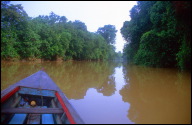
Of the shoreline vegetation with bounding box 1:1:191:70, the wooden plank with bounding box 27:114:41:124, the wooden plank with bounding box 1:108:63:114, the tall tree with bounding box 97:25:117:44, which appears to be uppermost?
the tall tree with bounding box 97:25:117:44

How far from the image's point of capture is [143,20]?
17.9 m

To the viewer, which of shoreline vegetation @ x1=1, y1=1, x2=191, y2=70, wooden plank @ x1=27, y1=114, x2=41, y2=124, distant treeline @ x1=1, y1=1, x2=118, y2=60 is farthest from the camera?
distant treeline @ x1=1, y1=1, x2=118, y2=60

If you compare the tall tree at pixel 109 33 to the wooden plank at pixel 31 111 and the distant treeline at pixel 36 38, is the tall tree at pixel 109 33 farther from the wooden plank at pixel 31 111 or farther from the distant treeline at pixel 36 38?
the wooden plank at pixel 31 111

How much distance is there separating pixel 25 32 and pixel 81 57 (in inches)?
781

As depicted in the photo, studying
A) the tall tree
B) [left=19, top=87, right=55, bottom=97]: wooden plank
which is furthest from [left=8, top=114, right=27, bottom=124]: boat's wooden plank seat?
the tall tree

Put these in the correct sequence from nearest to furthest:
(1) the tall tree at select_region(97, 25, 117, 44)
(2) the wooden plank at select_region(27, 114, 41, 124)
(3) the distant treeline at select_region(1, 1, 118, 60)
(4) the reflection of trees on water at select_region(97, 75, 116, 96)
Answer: (2) the wooden plank at select_region(27, 114, 41, 124) < (4) the reflection of trees on water at select_region(97, 75, 116, 96) < (3) the distant treeline at select_region(1, 1, 118, 60) < (1) the tall tree at select_region(97, 25, 117, 44)

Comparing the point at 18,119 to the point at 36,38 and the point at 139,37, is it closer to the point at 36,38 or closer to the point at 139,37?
the point at 36,38

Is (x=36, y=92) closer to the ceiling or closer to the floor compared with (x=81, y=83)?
closer to the ceiling

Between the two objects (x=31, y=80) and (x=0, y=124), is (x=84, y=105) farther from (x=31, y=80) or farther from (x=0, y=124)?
(x=0, y=124)

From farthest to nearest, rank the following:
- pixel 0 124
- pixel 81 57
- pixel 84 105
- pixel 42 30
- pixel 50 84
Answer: pixel 81 57 → pixel 42 30 → pixel 50 84 → pixel 84 105 → pixel 0 124

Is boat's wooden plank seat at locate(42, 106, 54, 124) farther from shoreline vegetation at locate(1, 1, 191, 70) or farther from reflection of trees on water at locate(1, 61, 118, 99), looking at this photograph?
shoreline vegetation at locate(1, 1, 191, 70)

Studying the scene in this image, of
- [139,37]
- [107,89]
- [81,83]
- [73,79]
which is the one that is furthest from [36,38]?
[107,89]

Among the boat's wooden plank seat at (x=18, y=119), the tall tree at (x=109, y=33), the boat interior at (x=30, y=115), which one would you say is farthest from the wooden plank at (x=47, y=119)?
the tall tree at (x=109, y=33)

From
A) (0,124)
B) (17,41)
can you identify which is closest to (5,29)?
(17,41)
